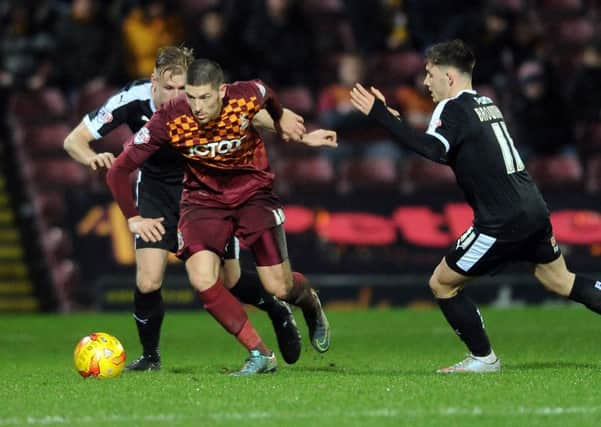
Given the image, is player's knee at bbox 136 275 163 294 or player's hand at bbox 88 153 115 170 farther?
player's knee at bbox 136 275 163 294

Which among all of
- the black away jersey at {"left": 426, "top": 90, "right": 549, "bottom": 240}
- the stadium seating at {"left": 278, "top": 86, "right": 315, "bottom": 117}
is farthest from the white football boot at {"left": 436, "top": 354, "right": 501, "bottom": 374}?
the stadium seating at {"left": 278, "top": 86, "right": 315, "bottom": 117}

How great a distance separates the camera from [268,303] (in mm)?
9672

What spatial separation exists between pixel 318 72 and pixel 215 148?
9651 mm

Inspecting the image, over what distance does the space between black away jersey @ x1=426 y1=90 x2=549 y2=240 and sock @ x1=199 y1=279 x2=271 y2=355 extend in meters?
1.54

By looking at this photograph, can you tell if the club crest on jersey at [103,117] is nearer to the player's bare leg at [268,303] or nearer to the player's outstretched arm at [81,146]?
the player's outstretched arm at [81,146]

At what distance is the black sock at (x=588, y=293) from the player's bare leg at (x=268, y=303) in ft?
6.21

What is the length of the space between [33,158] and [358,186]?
4.12 m

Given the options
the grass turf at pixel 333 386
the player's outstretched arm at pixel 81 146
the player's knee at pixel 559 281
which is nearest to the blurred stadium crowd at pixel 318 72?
the grass turf at pixel 333 386

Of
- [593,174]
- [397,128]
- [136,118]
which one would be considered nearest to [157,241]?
[136,118]

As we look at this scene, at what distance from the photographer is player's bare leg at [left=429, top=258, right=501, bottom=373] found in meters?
8.74

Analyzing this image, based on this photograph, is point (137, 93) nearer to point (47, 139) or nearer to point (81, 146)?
point (81, 146)

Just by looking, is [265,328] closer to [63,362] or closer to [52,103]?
[63,362]

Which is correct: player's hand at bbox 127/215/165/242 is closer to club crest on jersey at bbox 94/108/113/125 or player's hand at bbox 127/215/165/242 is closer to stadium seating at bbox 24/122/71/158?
club crest on jersey at bbox 94/108/113/125

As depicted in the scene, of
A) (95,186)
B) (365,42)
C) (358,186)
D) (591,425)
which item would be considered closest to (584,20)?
(365,42)
